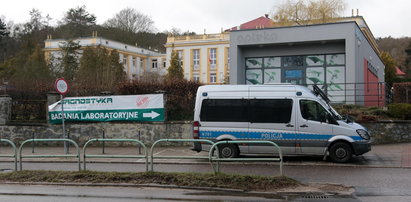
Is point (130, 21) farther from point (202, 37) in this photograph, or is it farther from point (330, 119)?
point (330, 119)

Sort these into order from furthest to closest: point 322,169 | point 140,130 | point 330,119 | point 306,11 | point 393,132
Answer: point 306,11 → point 140,130 → point 393,132 → point 330,119 → point 322,169

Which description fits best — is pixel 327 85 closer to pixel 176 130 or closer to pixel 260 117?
pixel 176 130

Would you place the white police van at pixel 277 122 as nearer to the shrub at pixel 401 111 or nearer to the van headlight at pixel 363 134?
the van headlight at pixel 363 134

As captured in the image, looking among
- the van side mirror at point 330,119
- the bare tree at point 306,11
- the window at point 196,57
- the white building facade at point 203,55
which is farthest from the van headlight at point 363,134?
the window at point 196,57

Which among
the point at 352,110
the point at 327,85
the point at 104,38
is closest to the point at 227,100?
the point at 352,110

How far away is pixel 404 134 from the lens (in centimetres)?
1836

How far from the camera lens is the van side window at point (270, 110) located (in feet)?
46.6

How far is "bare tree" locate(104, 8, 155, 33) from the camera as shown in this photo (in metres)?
77.3

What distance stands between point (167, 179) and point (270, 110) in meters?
5.29

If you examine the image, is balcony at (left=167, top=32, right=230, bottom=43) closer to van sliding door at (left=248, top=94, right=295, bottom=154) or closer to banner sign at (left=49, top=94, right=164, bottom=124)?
banner sign at (left=49, top=94, right=164, bottom=124)

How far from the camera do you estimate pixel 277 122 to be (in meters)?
14.2

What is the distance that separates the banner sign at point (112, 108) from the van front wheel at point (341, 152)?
8.62m

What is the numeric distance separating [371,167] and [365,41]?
16.7 meters

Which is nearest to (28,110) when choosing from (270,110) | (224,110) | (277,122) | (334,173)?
(224,110)
